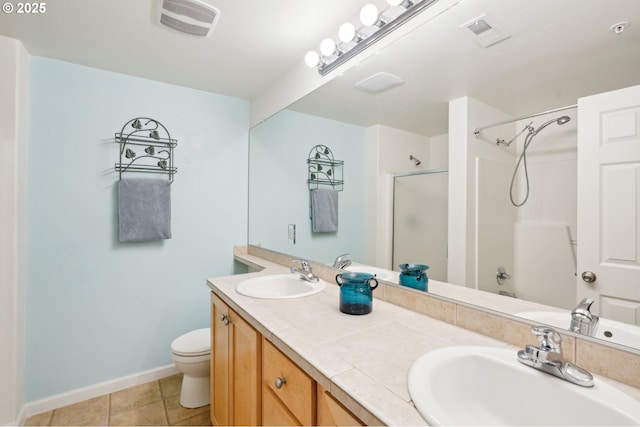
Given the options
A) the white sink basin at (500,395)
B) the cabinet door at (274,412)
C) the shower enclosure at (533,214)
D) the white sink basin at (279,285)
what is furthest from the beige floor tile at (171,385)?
the shower enclosure at (533,214)

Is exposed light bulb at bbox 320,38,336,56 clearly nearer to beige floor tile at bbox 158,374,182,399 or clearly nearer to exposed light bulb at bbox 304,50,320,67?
exposed light bulb at bbox 304,50,320,67

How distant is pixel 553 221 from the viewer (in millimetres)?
834

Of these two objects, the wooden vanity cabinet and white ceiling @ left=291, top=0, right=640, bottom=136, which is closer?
white ceiling @ left=291, top=0, right=640, bottom=136

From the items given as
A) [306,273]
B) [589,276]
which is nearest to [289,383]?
[306,273]

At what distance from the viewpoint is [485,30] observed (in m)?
1.01

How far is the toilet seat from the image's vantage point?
1.75 m

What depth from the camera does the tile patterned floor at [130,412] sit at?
1709 millimetres

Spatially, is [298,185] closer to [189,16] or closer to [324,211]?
[324,211]

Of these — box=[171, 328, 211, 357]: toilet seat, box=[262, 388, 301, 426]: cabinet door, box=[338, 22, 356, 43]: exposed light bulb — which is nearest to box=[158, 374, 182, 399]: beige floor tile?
box=[171, 328, 211, 357]: toilet seat

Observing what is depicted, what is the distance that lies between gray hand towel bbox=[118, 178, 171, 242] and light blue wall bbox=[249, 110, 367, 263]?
2.24 ft

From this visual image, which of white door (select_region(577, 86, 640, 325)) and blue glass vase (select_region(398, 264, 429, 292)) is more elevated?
white door (select_region(577, 86, 640, 325))

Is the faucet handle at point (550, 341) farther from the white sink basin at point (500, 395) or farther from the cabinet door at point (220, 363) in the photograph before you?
the cabinet door at point (220, 363)

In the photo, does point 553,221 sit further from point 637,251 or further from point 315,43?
point 315,43

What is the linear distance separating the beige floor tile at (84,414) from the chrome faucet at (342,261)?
64.8 inches
